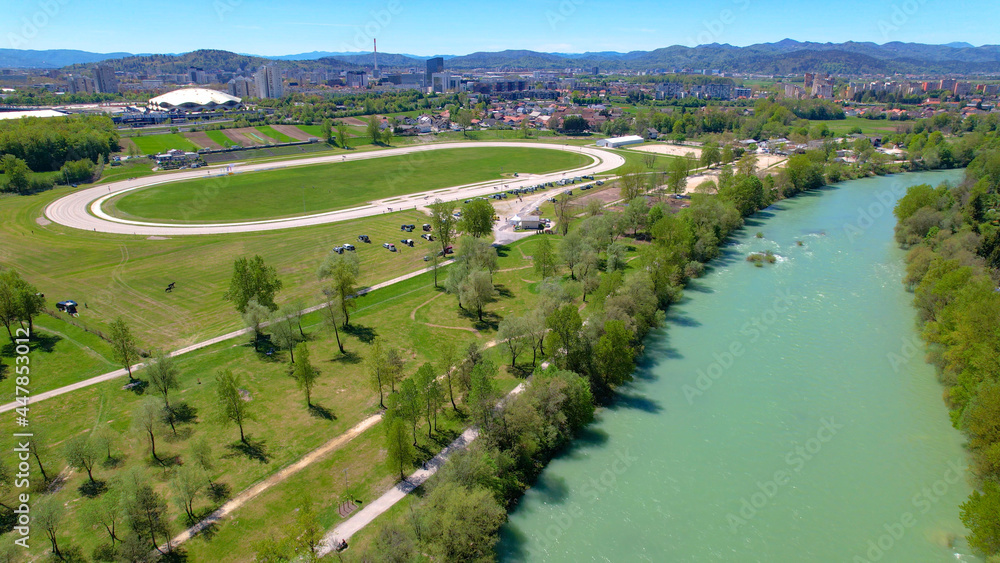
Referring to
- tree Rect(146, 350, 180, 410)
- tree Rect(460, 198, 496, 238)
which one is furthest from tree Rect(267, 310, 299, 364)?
tree Rect(460, 198, 496, 238)

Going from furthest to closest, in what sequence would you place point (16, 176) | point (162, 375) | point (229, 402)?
1. point (16, 176)
2. point (162, 375)
3. point (229, 402)

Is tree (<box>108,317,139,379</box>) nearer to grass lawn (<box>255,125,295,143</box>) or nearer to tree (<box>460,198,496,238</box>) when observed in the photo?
tree (<box>460,198,496,238</box>)

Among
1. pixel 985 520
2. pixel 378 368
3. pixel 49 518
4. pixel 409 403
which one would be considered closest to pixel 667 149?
pixel 378 368

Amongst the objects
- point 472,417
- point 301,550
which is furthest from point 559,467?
point 301,550

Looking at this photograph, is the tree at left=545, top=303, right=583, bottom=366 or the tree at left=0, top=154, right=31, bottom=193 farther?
the tree at left=0, top=154, right=31, bottom=193

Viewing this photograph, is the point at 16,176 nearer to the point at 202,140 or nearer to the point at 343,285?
the point at 202,140

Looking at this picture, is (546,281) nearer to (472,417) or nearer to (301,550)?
(472,417)
